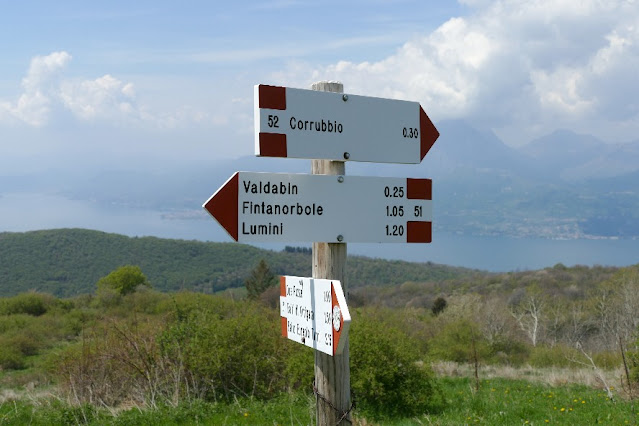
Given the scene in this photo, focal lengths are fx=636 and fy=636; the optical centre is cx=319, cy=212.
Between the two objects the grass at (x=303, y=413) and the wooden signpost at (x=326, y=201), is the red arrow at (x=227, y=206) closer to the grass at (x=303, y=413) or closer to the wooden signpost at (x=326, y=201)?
the wooden signpost at (x=326, y=201)

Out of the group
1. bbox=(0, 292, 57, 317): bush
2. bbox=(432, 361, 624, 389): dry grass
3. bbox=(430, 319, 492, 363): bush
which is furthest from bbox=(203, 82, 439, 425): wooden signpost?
bbox=(0, 292, 57, 317): bush

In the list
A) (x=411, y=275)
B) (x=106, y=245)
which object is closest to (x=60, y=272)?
(x=106, y=245)

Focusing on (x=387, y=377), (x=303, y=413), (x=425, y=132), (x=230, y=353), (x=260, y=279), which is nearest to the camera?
(x=425, y=132)

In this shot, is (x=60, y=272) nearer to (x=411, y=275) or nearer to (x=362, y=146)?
(x=411, y=275)

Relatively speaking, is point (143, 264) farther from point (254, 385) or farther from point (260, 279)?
point (254, 385)

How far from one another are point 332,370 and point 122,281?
141 feet

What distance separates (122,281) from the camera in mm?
44250

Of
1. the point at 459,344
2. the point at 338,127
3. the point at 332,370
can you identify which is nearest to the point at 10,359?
the point at 459,344

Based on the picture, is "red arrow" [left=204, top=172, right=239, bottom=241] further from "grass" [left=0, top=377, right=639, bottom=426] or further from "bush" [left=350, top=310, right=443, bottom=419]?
"bush" [left=350, top=310, right=443, bottom=419]

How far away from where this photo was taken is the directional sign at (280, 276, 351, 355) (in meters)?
3.41

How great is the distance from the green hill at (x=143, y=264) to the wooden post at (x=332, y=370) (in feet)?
221

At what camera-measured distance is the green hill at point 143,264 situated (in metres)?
76.4

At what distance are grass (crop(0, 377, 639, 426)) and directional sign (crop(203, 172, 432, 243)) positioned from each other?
135 inches

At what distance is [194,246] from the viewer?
9569 cm
